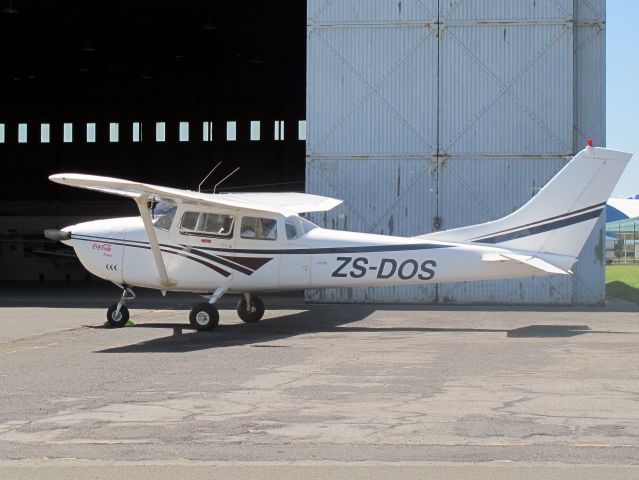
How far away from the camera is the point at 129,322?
61.5ft

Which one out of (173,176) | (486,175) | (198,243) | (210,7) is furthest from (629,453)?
(173,176)

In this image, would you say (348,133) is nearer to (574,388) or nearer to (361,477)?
(574,388)

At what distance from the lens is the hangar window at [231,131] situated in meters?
53.5

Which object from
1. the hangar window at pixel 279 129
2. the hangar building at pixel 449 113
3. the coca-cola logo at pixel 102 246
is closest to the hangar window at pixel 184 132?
the hangar window at pixel 279 129

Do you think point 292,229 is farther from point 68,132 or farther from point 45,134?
point 45,134

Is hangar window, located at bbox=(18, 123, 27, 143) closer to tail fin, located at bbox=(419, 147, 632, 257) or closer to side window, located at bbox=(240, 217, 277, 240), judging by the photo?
side window, located at bbox=(240, 217, 277, 240)

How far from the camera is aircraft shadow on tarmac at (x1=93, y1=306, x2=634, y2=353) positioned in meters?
15.0

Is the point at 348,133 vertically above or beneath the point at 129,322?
above

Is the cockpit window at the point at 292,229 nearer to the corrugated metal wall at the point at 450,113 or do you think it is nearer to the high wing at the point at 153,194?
the high wing at the point at 153,194

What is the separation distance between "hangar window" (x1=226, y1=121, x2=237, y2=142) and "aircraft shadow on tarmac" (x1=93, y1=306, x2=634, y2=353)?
110 ft

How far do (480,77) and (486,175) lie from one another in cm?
259

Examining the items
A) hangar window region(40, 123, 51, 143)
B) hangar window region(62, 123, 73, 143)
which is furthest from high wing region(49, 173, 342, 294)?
hangar window region(40, 123, 51, 143)

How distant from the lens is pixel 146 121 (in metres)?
53.8

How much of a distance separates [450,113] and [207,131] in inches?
1172
